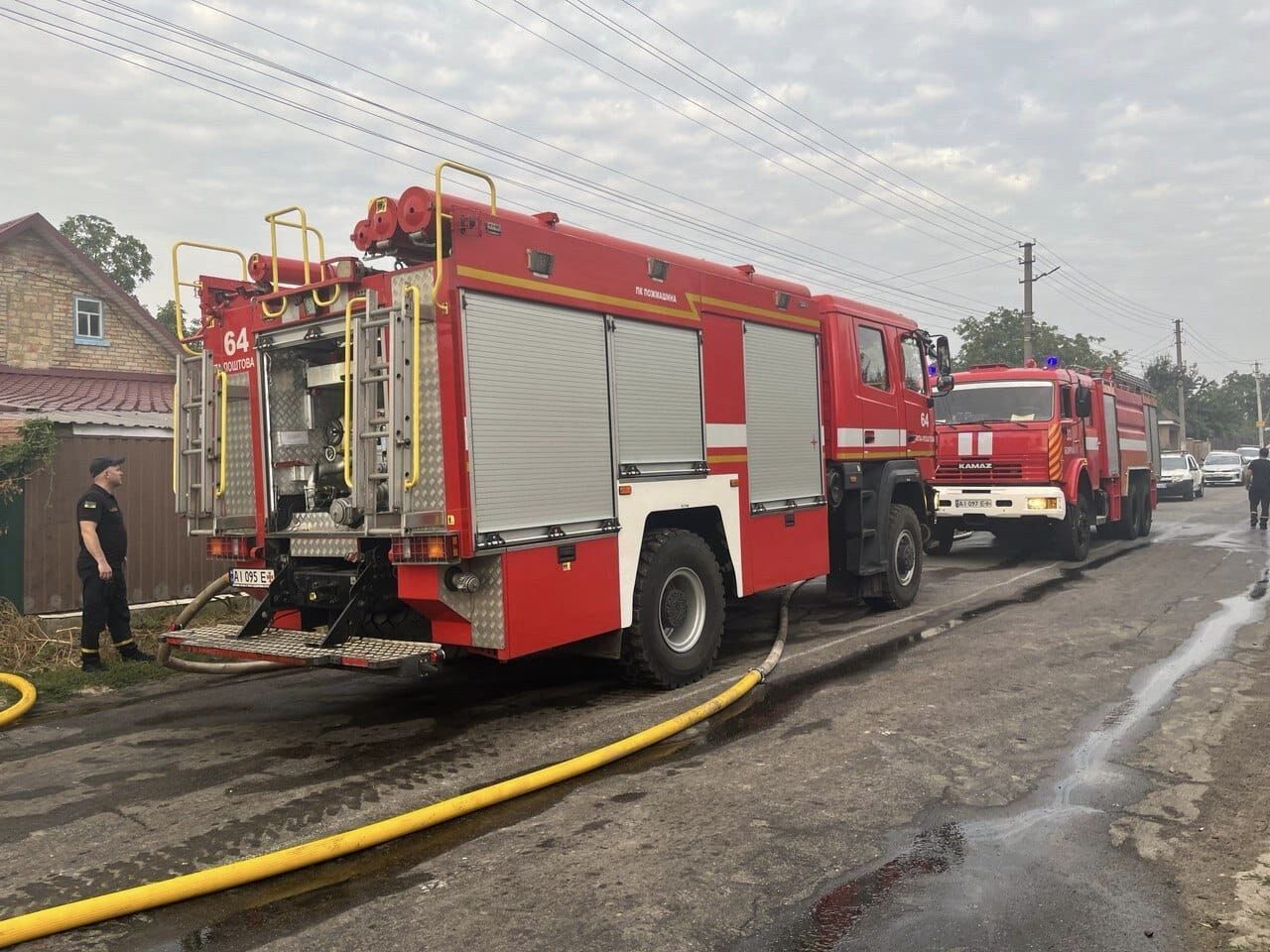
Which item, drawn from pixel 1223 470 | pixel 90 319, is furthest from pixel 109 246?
pixel 1223 470

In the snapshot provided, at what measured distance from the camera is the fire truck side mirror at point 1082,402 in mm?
13883

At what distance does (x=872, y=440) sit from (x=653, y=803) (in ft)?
18.8

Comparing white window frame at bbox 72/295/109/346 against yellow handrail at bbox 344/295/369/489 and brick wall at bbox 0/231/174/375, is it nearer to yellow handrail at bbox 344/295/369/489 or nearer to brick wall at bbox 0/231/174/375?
brick wall at bbox 0/231/174/375

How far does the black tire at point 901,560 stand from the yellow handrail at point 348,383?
5.77 metres

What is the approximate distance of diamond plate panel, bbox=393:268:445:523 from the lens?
5.17 metres

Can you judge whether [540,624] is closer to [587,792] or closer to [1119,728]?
[587,792]

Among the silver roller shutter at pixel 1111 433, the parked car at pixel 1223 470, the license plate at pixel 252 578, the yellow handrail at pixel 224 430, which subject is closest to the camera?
the license plate at pixel 252 578

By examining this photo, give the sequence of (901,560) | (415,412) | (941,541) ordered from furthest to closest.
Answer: (941,541)
(901,560)
(415,412)

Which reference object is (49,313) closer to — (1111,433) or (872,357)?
(872,357)

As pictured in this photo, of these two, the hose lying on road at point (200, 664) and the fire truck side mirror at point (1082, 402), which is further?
the fire truck side mirror at point (1082, 402)

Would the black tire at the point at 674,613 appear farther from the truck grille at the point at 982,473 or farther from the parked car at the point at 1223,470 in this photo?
the parked car at the point at 1223,470

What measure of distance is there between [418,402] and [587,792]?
7.27 feet

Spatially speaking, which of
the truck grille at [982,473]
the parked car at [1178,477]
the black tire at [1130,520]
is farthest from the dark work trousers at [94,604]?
the parked car at [1178,477]

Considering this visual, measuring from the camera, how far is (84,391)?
15680 mm
